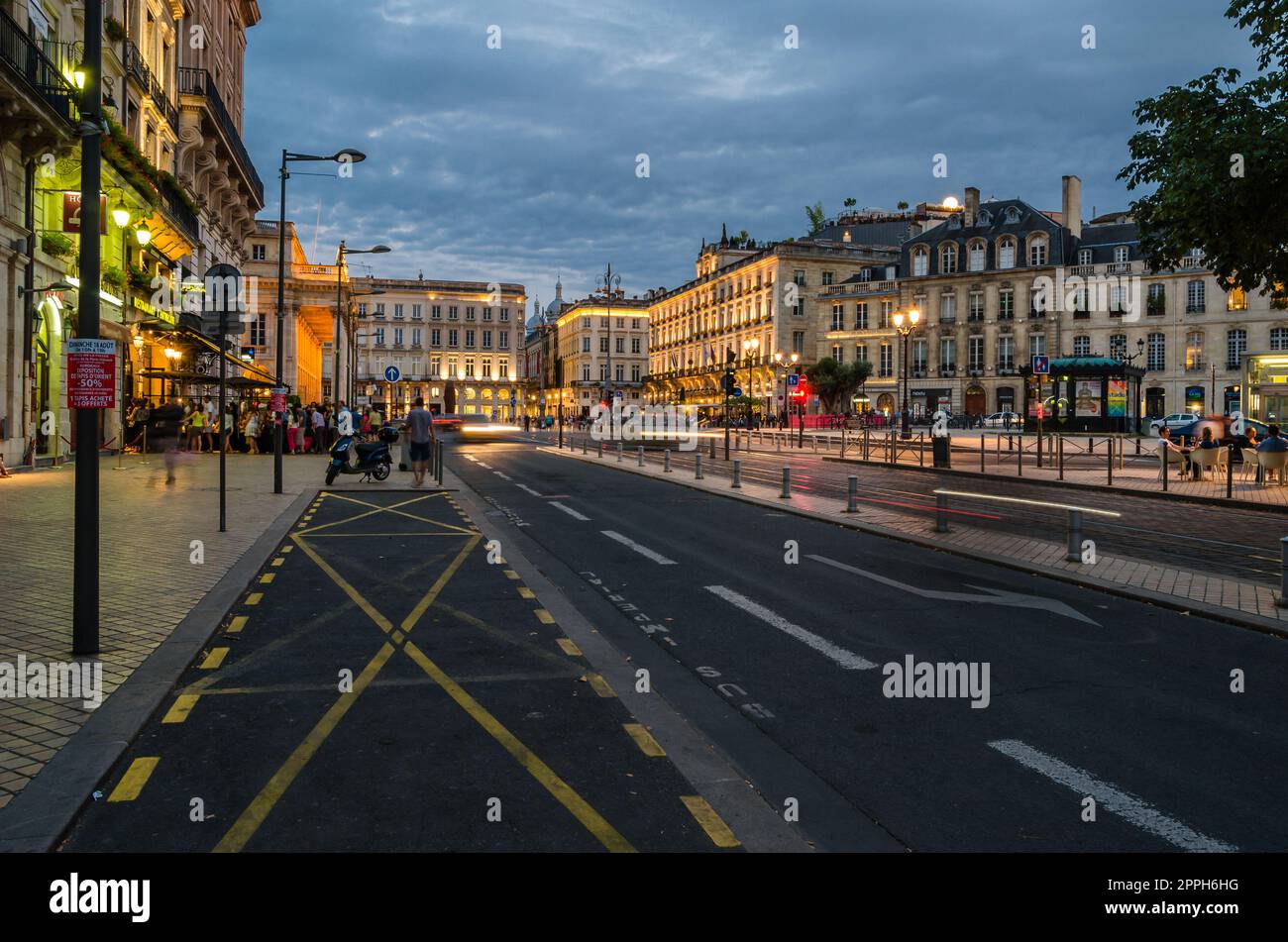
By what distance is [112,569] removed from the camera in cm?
1002

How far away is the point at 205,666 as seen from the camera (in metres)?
6.73

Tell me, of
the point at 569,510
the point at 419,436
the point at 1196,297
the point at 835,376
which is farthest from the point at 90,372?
the point at 835,376

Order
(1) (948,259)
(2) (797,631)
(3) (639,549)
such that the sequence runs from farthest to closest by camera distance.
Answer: (1) (948,259) < (3) (639,549) < (2) (797,631)

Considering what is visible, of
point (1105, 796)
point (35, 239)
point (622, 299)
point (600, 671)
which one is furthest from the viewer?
point (622, 299)

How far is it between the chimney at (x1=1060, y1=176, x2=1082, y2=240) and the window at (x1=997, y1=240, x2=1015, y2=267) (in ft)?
13.3

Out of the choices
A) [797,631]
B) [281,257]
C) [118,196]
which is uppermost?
[118,196]

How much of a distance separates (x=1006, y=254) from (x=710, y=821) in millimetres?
76791

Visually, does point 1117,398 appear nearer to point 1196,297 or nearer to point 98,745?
point 1196,297

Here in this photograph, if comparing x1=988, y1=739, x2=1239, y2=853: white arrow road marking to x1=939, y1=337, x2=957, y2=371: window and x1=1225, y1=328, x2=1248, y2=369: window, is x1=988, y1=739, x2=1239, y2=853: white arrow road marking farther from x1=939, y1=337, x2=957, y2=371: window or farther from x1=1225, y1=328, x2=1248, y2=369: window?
x1=939, y1=337, x2=957, y2=371: window

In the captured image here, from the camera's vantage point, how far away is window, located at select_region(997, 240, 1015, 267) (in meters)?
73.3
